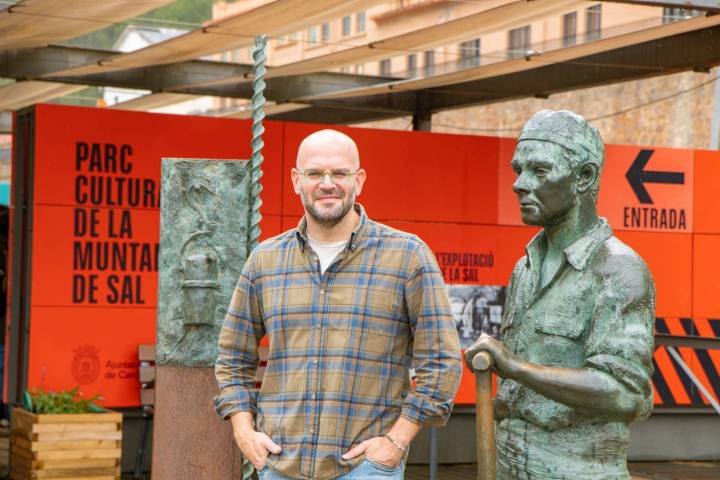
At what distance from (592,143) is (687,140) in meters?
24.5

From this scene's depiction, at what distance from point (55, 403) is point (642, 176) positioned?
5.89 meters

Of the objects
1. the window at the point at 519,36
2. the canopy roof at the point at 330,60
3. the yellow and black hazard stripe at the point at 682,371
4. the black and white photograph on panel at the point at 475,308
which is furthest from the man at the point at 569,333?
the window at the point at 519,36

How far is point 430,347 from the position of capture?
4.08 meters

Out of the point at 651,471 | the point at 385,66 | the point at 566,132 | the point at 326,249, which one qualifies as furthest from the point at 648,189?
the point at 385,66

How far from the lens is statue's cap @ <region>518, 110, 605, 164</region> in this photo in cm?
324

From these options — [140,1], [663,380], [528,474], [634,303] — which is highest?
[140,1]

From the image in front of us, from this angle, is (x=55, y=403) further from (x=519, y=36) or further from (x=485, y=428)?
(x=519, y=36)

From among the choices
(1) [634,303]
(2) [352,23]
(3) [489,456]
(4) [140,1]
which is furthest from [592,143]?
(2) [352,23]

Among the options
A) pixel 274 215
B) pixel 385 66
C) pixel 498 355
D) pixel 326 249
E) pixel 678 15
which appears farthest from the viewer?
pixel 385 66

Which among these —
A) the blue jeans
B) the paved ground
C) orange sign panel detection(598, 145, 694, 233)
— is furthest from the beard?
orange sign panel detection(598, 145, 694, 233)

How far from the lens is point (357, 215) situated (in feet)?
13.8

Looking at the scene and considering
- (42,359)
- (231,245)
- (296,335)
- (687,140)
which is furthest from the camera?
(687,140)

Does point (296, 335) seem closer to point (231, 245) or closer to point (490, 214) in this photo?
point (231, 245)

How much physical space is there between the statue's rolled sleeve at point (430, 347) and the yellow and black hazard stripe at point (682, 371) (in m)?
9.40
